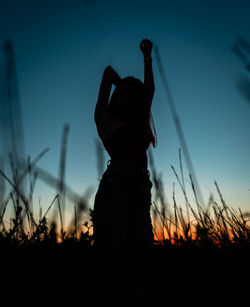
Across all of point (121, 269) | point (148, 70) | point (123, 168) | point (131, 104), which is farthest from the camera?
point (148, 70)

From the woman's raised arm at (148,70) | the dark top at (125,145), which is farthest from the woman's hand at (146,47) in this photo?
the dark top at (125,145)

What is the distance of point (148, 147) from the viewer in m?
2.01

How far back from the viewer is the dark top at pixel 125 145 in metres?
1.83

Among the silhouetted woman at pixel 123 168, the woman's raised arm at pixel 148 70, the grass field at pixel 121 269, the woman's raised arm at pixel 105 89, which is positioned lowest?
the grass field at pixel 121 269

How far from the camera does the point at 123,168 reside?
1.76 m

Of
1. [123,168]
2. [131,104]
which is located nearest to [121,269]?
[123,168]

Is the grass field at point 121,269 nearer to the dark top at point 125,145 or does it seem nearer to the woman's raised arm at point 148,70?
the dark top at point 125,145

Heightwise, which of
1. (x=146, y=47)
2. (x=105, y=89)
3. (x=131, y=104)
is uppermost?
(x=146, y=47)

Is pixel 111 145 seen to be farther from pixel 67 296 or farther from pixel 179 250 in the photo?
pixel 67 296

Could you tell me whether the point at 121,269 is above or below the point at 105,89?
below

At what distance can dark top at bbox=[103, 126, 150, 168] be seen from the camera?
1829mm

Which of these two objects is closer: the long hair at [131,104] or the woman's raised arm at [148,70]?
the long hair at [131,104]

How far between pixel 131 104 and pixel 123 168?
2.31 feet

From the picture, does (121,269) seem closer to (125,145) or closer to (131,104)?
(125,145)
